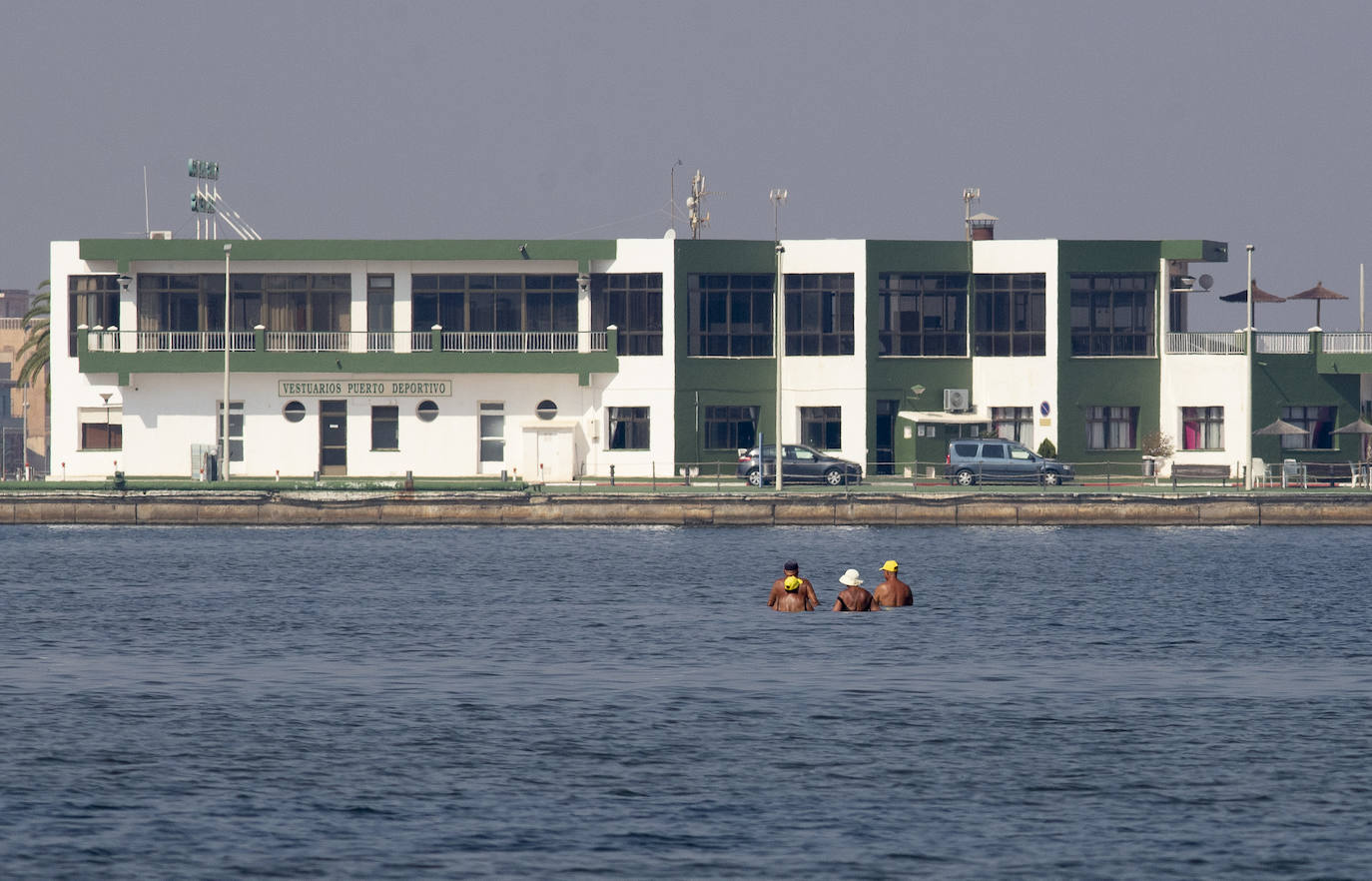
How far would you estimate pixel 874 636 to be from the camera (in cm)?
3584

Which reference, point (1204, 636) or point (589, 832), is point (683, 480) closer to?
point (1204, 636)

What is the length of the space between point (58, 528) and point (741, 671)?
4165 cm

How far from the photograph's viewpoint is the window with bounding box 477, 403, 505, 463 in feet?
243

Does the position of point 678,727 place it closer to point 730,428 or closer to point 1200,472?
point 730,428

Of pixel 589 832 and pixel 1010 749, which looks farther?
pixel 1010 749

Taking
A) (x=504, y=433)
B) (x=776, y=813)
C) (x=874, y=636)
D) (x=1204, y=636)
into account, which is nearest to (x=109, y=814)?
(x=776, y=813)

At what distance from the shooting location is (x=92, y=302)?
2940 inches

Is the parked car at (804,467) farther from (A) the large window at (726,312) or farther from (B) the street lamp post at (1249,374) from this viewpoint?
(B) the street lamp post at (1249,374)

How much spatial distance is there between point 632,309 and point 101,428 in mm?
21646

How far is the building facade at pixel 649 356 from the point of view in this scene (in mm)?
73438

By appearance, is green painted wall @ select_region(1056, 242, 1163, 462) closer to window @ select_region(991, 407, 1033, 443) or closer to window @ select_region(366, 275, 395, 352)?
window @ select_region(991, 407, 1033, 443)

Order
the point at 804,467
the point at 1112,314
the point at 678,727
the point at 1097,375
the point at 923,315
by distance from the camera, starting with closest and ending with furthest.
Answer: the point at 678,727, the point at 804,467, the point at 1097,375, the point at 923,315, the point at 1112,314

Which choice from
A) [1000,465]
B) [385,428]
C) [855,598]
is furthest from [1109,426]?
[855,598]

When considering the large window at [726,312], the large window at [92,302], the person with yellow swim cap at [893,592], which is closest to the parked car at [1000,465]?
the large window at [726,312]
